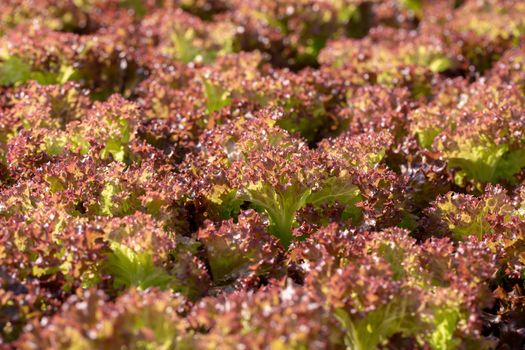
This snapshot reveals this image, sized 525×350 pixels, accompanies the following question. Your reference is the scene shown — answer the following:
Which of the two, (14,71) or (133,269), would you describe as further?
(14,71)

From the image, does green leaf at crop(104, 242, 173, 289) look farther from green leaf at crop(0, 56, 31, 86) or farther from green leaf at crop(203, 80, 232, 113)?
green leaf at crop(0, 56, 31, 86)

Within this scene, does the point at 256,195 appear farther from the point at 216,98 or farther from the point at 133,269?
the point at 216,98

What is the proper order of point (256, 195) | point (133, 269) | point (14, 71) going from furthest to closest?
point (14, 71) < point (256, 195) < point (133, 269)

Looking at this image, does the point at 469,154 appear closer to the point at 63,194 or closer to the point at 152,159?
the point at 152,159

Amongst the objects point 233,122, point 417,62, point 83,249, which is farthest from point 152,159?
point 417,62

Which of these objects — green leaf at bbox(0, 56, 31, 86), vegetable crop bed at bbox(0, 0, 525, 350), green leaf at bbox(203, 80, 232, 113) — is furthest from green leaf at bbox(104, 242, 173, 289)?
green leaf at bbox(0, 56, 31, 86)

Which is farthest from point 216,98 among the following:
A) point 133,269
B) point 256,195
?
point 133,269

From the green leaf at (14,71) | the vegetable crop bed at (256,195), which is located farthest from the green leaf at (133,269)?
the green leaf at (14,71)

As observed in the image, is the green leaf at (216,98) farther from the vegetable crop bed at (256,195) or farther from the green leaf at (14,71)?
the green leaf at (14,71)
